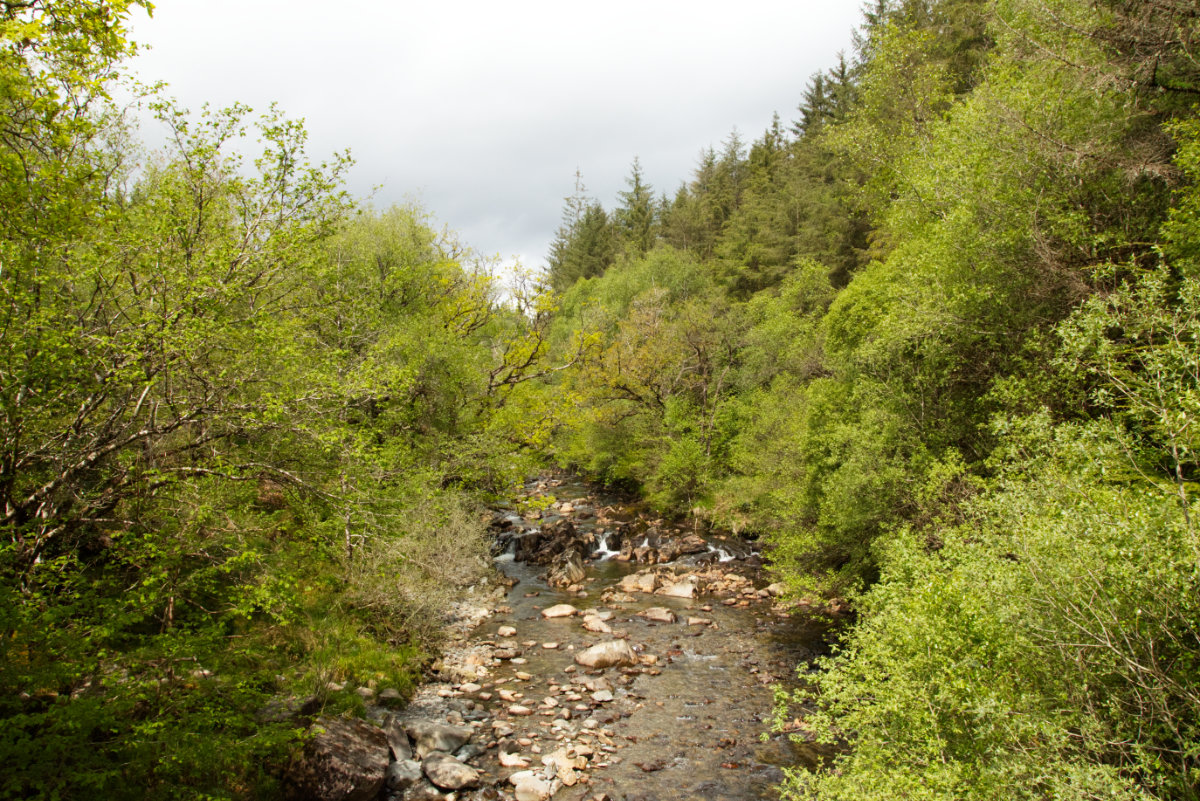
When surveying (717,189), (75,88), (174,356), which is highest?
(717,189)

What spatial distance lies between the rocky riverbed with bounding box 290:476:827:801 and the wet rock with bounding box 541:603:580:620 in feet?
0.20

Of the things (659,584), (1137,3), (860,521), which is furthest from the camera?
(659,584)

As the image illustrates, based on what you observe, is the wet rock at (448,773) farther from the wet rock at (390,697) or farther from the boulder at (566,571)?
the boulder at (566,571)

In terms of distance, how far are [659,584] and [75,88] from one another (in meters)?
20.5

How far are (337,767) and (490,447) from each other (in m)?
11.1

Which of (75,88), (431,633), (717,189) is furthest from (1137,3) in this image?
(717,189)

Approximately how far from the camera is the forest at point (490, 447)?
6098 millimetres

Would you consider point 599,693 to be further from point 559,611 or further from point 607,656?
point 559,611

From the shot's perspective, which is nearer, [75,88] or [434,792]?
[75,88]

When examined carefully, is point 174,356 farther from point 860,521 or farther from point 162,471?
point 860,521

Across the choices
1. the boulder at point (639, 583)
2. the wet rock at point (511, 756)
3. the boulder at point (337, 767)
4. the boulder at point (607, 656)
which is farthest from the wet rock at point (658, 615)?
the boulder at point (337, 767)

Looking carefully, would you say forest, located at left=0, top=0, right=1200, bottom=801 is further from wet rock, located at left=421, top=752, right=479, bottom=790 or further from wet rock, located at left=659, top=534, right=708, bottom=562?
wet rock, located at left=659, top=534, right=708, bottom=562

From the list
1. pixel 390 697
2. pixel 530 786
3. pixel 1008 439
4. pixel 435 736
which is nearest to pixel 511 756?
pixel 530 786

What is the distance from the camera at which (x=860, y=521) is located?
1491cm
